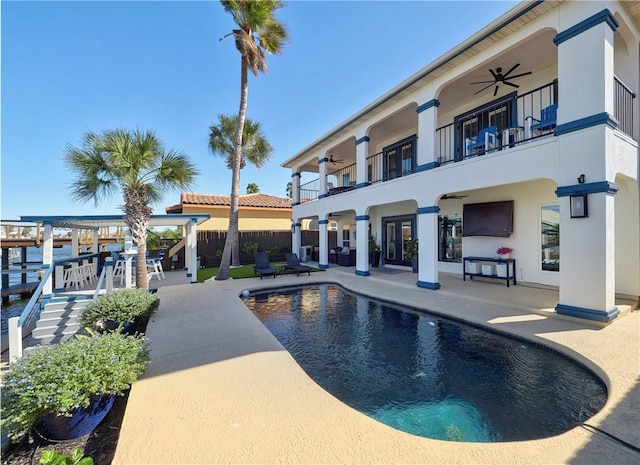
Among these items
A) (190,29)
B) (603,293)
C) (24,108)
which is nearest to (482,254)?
(603,293)

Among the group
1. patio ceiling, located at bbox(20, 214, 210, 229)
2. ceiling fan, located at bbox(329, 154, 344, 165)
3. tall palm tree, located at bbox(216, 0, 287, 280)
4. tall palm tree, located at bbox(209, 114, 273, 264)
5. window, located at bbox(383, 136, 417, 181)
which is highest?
tall palm tree, located at bbox(216, 0, 287, 280)

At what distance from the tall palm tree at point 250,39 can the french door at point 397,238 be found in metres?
9.06

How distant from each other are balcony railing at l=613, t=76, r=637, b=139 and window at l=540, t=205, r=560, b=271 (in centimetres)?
271

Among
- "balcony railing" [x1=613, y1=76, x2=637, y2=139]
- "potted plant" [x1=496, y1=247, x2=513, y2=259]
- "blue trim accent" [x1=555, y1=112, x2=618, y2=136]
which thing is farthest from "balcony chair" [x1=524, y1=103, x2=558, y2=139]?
"potted plant" [x1=496, y1=247, x2=513, y2=259]

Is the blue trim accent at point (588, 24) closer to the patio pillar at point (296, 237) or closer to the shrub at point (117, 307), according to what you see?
the shrub at point (117, 307)

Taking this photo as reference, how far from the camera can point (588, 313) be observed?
603cm

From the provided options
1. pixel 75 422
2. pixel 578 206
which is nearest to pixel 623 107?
pixel 578 206

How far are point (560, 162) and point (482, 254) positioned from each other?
17.9 ft

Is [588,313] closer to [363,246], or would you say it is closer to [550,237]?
[550,237]

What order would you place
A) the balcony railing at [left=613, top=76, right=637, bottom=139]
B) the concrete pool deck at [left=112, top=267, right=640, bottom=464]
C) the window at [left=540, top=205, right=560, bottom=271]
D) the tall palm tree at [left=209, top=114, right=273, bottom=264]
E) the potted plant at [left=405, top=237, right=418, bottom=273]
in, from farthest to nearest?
the tall palm tree at [left=209, top=114, right=273, bottom=264]
the potted plant at [left=405, top=237, right=418, bottom=273]
the window at [left=540, top=205, right=560, bottom=271]
the balcony railing at [left=613, top=76, right=637, bottom=139]
the concrete pool deck at [left=112, top=267, right=640, bottom=464]

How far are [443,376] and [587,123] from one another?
6.61 metres

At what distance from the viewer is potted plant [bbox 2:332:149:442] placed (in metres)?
2.72

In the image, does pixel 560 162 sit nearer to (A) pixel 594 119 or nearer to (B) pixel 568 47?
(A) pixel 594 119

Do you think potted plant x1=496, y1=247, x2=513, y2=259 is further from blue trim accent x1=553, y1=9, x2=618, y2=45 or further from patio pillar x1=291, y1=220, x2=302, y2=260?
patio pillar x1=291, y1=220, x2=302, y2=260
